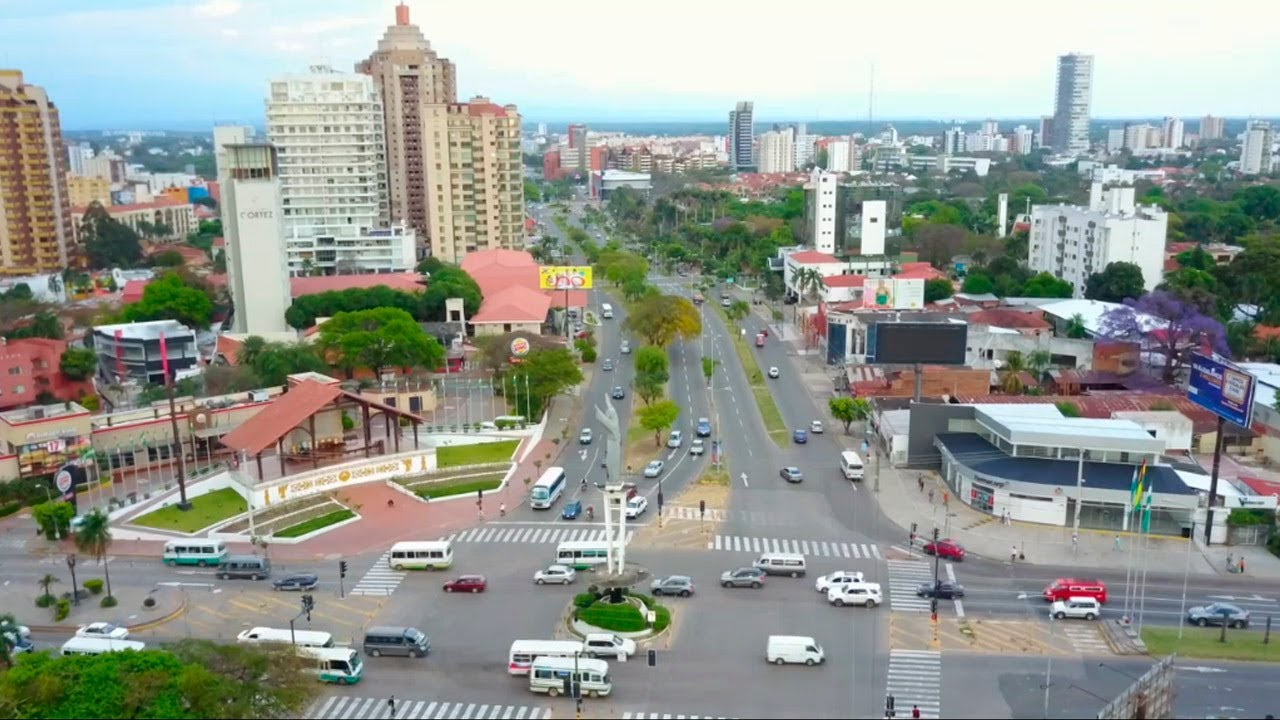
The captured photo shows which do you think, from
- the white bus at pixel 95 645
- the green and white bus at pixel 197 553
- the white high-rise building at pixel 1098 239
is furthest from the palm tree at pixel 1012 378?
→ the white bus at pixel 95 645

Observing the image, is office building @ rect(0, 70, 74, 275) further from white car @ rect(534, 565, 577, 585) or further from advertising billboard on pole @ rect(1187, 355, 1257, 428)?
advertising billboard on pole @ rect(1187, 355, 1257, 428)

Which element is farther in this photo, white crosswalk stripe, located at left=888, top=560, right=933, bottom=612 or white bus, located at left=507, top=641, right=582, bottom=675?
white crosswalk stripe, located at left=888, top=560, right=933, bottom=612

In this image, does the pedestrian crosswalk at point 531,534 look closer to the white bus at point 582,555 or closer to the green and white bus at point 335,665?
the white bus at point 582,555

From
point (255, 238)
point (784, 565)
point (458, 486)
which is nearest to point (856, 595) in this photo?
point (784, 565)

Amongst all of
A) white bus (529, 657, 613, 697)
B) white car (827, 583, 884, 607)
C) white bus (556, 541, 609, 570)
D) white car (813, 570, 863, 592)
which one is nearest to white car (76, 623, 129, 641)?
white bus (529, 657, 613, 697)

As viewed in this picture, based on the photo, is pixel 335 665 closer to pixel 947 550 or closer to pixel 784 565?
pixel 784 565

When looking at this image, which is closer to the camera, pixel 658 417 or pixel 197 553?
pixel 197 553

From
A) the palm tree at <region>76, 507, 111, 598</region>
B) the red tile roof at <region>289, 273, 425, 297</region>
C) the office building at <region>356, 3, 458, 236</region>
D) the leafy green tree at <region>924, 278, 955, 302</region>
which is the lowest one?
the palm tree at <region>76, 507, 111, 598</region>
